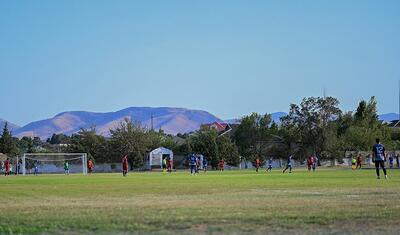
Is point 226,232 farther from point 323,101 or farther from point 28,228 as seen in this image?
point 323,101

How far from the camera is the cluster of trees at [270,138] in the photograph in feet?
337

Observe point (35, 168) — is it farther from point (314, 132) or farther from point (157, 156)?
point (314, 132)

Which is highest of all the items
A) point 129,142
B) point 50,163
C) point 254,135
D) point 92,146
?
point 254,135

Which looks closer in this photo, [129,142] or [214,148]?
[214,148]

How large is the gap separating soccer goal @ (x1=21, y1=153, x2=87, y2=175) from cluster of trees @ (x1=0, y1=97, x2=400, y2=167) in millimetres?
14161

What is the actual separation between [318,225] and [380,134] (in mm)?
100479

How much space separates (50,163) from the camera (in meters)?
84.1

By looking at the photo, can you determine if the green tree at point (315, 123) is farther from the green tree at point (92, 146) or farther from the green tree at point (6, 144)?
the green tree at point (6, 144)

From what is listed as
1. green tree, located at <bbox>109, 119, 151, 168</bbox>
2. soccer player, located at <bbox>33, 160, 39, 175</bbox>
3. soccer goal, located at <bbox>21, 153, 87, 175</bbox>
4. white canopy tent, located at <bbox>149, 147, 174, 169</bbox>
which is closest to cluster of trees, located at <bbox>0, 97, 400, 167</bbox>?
green tree, located at <bbox>109, 119, 151, 168</bbox>

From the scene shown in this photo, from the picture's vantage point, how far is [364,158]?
318ft

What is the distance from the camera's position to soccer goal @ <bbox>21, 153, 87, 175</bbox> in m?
80.2

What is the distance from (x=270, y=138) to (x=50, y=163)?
1751 inches

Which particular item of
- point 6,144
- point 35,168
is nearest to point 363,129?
point 35,168

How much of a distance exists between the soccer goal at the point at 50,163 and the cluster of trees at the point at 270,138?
14161 mm
